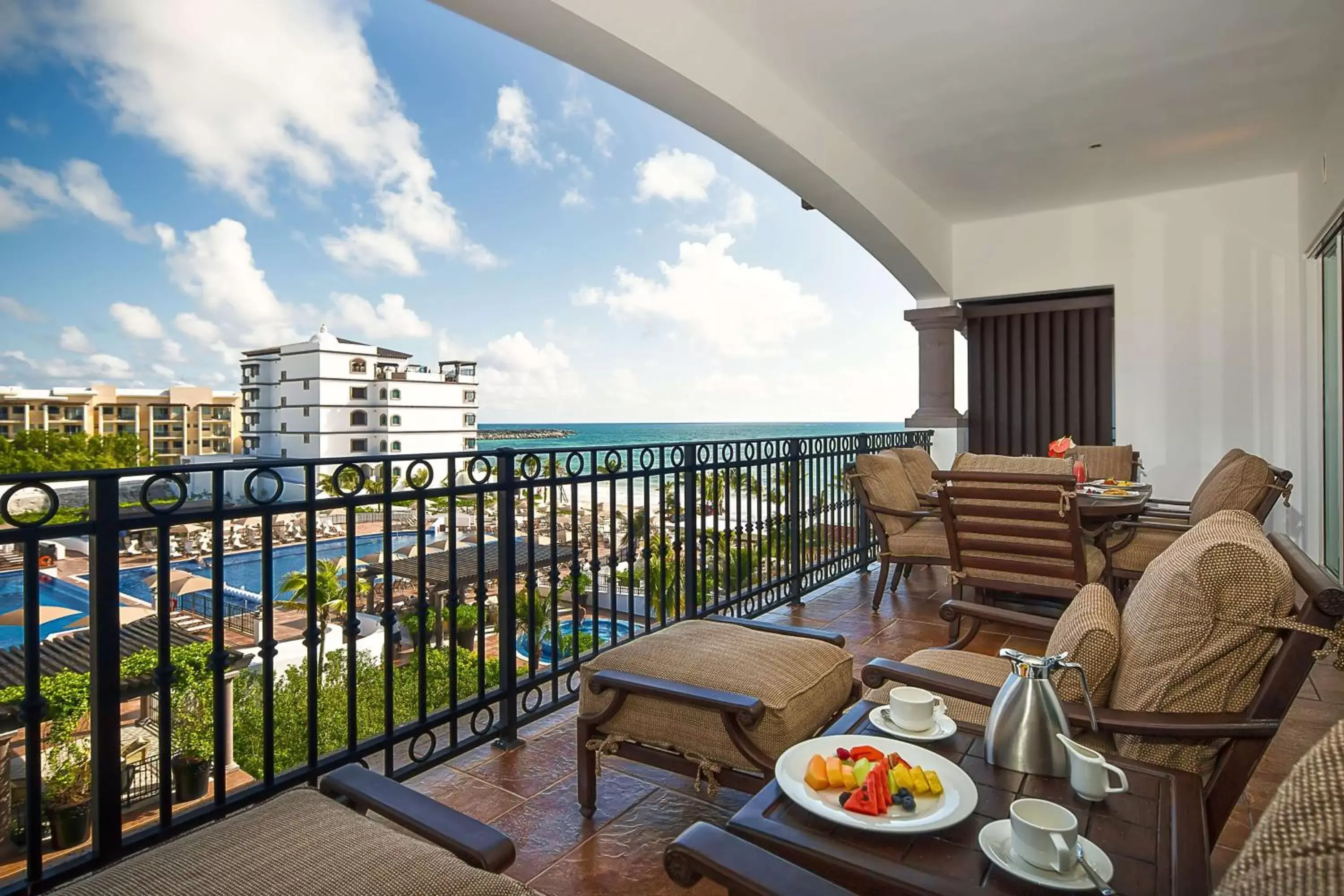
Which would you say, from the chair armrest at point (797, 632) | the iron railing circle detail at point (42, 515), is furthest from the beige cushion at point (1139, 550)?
the iron railing circle detail at point (42, 515)

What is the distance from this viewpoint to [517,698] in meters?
2.50

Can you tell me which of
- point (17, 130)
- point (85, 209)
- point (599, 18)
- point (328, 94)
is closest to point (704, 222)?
point (328, 94)

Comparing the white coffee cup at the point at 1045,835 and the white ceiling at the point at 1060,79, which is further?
the white ceiling at the point at 1060,79

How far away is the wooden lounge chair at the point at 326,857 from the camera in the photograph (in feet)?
3.33

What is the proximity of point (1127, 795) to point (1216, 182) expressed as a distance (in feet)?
19.8

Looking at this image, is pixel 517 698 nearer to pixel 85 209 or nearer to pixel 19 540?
pixel 19 540

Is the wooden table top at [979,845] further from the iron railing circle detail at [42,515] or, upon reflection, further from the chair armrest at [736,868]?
the iron railing circle detail at [42,515]

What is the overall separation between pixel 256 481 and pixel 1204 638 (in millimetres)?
1917

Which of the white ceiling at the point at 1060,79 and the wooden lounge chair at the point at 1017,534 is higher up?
the white ceiling at the point at 1060,79

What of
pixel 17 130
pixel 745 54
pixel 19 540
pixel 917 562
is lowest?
pixel 917 562

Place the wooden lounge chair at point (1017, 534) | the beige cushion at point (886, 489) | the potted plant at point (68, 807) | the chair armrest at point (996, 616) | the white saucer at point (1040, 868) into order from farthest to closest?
1. the beige cushion at point (886, 489)
2. the wooden lounge chair at point (1017, 534)
3. the potted plant at point (68, 807)
4. the chair armrest at point (996, 616)
5. the white saucer at point (1040, 868)

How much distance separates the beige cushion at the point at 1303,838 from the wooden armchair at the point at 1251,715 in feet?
2.64

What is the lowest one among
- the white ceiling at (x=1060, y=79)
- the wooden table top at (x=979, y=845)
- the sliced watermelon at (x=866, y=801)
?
the wooden table top at (x=979, y=845)

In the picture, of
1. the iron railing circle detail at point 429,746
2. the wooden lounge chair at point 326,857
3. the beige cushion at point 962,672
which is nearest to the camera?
the wooden lounge chair at point 326,857
